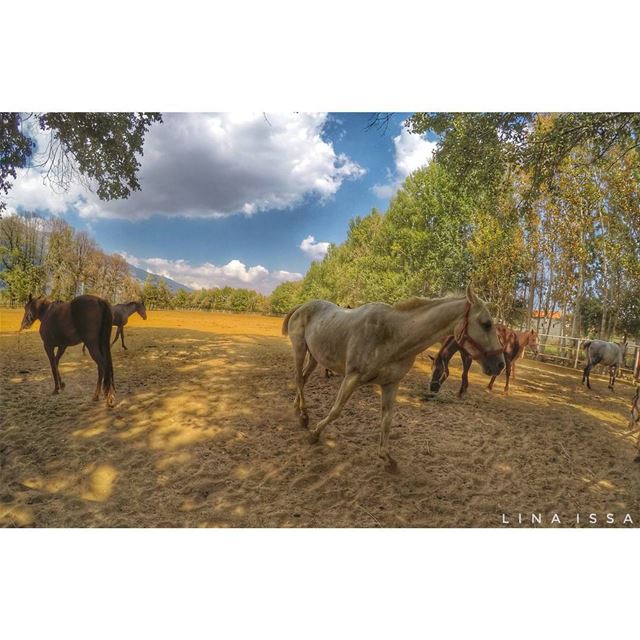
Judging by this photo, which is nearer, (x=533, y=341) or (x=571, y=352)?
(x=571, y=352)

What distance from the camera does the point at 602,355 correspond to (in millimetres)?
2789

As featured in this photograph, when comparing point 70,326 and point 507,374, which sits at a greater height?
point 507,374

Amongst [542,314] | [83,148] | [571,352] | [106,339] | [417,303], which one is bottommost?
[106,339]

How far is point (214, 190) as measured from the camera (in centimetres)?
296

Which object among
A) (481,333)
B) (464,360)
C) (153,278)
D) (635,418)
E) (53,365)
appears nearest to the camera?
(481,333)

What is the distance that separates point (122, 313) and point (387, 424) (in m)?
2.42

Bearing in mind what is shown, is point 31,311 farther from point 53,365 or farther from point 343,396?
point 343,396

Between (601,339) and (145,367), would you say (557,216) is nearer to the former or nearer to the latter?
(601,339)

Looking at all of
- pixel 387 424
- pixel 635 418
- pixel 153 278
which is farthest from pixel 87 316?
pixel 635 418

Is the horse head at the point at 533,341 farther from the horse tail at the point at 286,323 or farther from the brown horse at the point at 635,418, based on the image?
the horse tail at the point at 286,323

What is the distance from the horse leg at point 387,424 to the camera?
246 centimetres

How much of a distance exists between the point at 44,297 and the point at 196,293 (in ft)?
3.95
